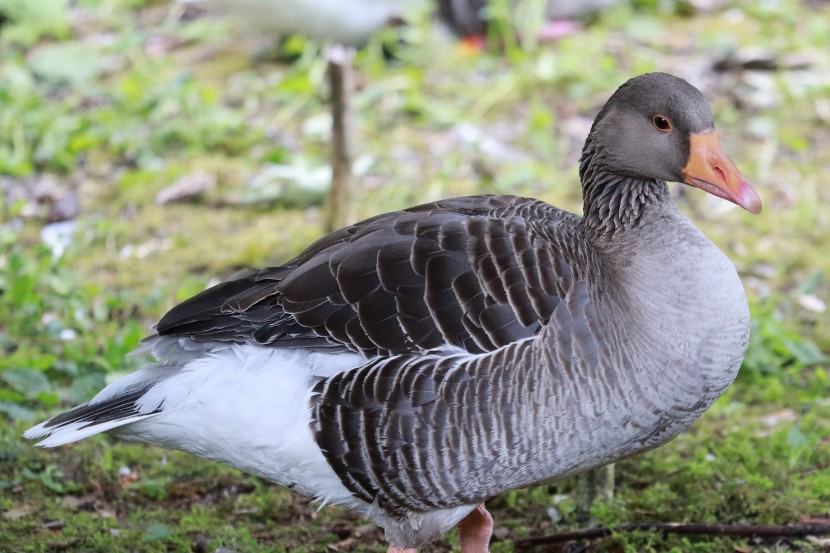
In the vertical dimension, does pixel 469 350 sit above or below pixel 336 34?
below

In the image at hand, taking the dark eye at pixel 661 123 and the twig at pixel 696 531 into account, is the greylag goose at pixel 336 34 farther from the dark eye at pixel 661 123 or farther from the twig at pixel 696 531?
the twig at pixel 696 531

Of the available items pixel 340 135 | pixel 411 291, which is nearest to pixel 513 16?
pixel 340 135

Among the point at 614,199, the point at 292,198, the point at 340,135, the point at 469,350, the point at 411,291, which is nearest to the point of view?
the point at 469,350

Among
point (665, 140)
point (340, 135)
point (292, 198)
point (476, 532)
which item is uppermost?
point (665, 140)

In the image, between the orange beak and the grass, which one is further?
the grass

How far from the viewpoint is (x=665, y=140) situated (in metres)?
3.69

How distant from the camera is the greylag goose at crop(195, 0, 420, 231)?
622cm

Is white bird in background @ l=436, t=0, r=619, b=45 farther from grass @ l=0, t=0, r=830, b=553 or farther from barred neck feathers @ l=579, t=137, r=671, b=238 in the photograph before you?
barred neck feathers @ l=579, t=137, r=671, b=238

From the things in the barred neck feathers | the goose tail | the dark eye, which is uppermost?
the dark eye

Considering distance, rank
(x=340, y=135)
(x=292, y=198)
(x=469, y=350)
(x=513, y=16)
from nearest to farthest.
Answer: (x=469, y=350) → (x=340, y=135) → (x=292, y=198) → (x=513, y=16)

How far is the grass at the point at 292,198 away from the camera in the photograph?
4.38 metres

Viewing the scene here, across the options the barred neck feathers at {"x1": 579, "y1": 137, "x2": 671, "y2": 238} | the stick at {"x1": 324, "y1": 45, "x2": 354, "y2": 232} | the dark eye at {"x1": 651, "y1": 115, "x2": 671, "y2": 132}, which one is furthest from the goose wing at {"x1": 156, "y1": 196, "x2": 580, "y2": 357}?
the stick at {"x1": 324, "y1": 45, "x2": 354, "y2": 232}

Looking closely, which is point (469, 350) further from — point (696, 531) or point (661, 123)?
point (696, 531)

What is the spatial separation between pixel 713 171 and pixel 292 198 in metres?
4.15
